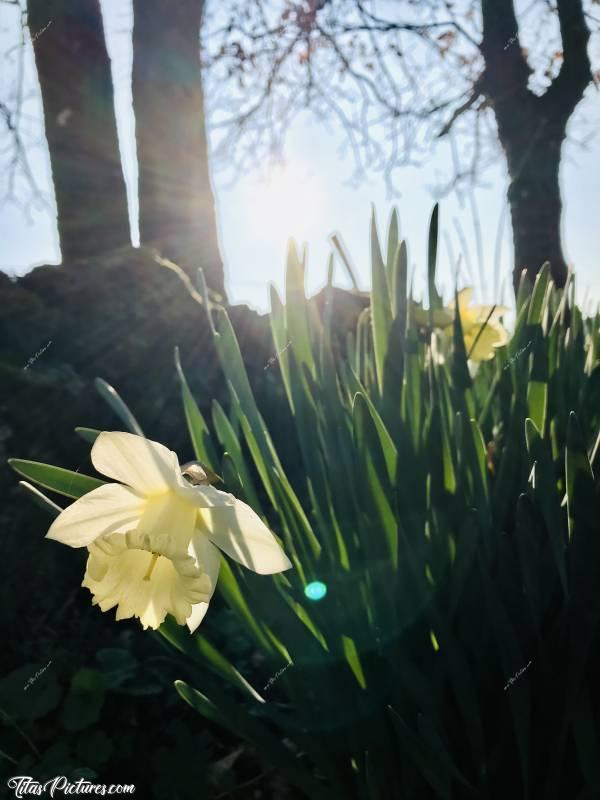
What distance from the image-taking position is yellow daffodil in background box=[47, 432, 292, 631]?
0.62 metres

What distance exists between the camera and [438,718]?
67 cm

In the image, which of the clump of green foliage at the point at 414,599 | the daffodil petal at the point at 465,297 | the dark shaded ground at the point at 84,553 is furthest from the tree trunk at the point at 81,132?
the clump of green foliage at the point at 414,599

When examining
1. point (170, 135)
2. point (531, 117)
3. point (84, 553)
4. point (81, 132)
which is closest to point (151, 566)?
point (84, 553)

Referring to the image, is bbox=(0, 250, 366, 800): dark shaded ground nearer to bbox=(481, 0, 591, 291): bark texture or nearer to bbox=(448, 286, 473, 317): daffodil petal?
bbox=(448, 286, 473, 317): daffodil petal

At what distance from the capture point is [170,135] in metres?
3.21

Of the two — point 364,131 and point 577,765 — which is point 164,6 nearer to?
point 364,131

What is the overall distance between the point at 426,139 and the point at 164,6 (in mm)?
2416

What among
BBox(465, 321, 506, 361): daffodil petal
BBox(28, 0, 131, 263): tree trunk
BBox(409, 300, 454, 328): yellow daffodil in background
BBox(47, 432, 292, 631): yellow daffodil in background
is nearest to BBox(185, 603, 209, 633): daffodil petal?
BBox(47, 432, 292, 631): yellow daffodil in background

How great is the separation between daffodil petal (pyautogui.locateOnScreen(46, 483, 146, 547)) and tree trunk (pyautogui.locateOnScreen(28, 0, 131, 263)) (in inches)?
94.4

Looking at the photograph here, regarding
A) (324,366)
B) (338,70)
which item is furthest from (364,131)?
(324,366)

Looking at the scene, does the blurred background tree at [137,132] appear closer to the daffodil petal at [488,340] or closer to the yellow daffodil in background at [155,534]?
the daffodil petal at [488,340]

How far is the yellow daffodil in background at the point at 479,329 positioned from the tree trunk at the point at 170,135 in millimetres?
1942

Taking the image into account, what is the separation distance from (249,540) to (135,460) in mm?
142

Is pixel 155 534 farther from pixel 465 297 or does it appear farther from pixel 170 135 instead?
pixel 170 135
